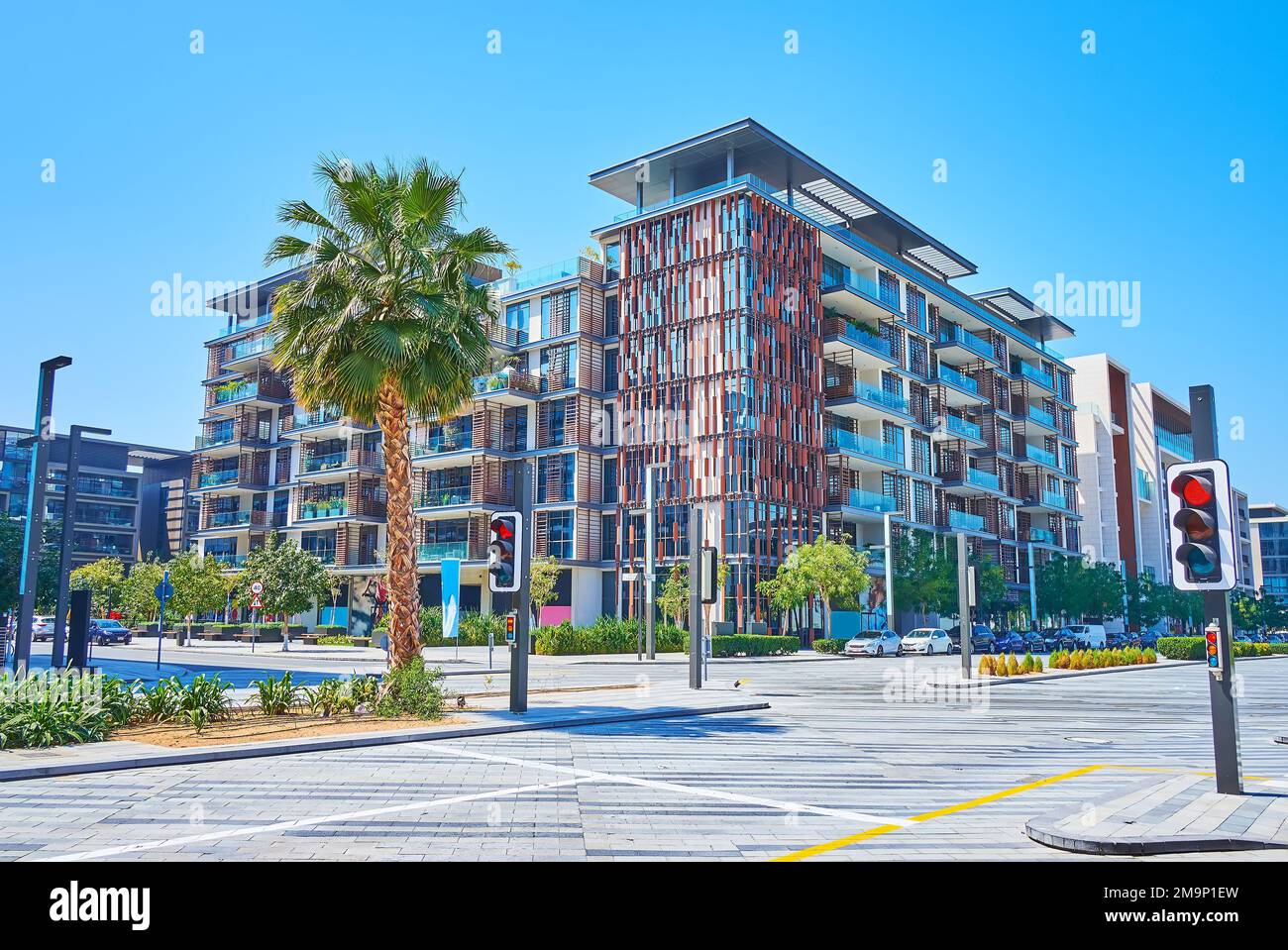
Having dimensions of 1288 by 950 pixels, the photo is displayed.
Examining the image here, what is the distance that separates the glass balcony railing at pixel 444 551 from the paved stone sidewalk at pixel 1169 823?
5079 centimetres

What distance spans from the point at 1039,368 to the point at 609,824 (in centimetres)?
8559

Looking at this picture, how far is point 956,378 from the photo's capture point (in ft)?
233

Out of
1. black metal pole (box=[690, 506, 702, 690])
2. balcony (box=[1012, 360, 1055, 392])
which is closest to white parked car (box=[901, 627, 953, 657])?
black metal pole (box=[690, 506, 702, 690])

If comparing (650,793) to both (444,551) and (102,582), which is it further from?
(102,582)

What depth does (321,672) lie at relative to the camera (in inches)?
1171

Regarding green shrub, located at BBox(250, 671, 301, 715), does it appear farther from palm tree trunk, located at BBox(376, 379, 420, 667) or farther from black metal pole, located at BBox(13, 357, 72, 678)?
black metal pole, located at BBox(13, 357, 72, 678)

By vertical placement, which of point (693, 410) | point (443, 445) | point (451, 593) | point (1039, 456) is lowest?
point (451, 593)

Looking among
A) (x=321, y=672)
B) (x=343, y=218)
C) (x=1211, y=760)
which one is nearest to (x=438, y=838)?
(x=1211, y=760)

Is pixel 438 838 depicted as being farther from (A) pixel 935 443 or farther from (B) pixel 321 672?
(A) pixel 935 443

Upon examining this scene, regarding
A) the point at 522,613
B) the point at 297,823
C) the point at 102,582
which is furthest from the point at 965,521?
the point at 297,823

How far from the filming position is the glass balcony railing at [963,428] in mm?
69125

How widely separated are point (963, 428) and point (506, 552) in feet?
195

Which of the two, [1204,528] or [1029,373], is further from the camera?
[1029,373]

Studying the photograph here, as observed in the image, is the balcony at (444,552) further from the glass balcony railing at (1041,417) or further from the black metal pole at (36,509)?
the glass balcony railing at (1041,417)
